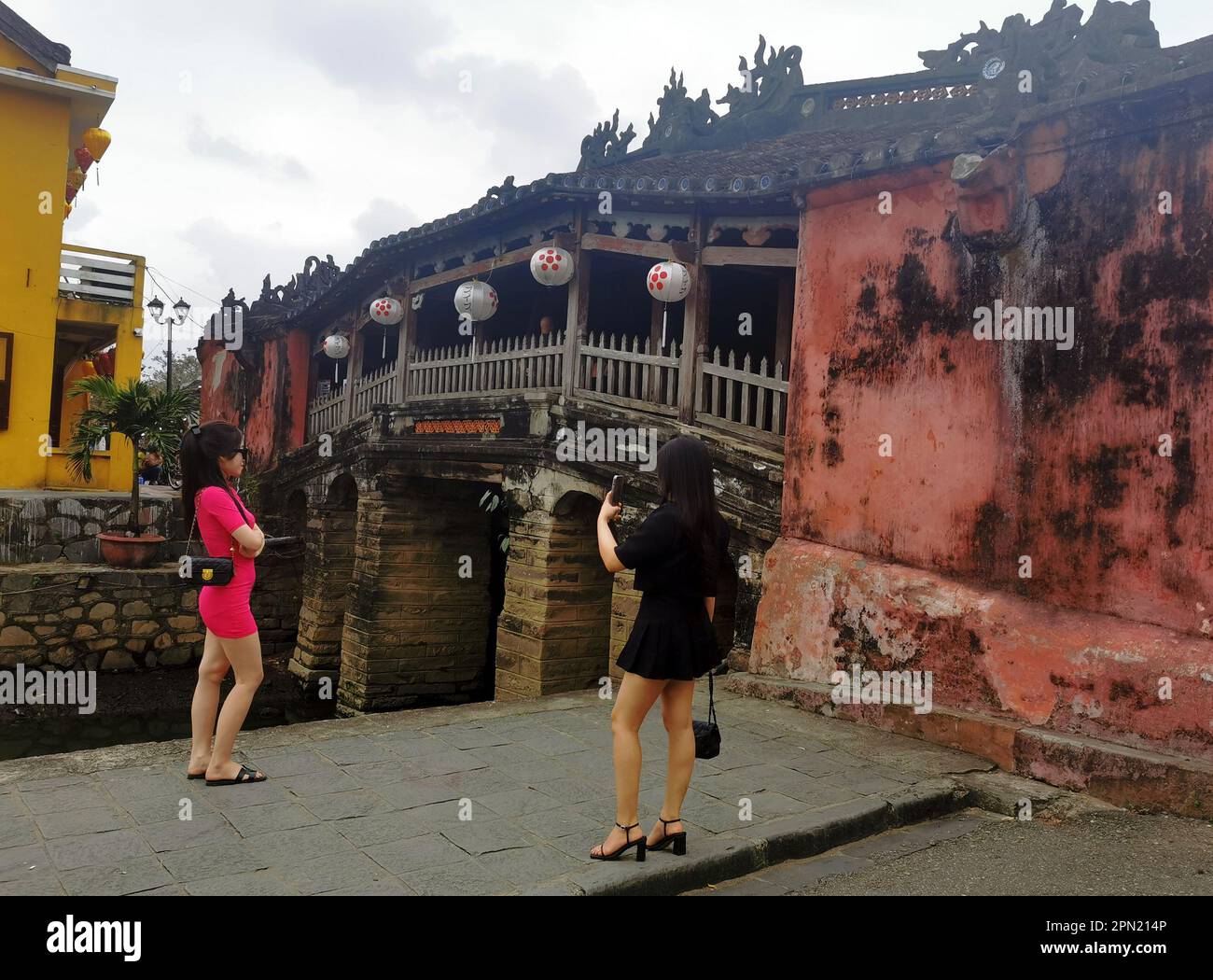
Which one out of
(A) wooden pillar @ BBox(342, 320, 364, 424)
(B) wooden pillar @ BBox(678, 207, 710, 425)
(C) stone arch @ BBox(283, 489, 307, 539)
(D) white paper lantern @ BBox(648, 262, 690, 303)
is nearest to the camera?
(D) white paper lantern @ BBox(648, 262, 690, 303)

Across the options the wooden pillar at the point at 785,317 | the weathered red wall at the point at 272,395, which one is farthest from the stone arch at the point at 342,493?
the wooden pillar at the point at 785,317

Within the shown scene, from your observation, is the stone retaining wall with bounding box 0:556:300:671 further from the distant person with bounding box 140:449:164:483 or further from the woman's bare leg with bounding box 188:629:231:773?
the woman's bare leg with bounding box 188:629:231:773

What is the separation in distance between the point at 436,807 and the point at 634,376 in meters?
5.75

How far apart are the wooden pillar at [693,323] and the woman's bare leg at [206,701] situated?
508 cm

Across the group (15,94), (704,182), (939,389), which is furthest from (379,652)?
(15,94)

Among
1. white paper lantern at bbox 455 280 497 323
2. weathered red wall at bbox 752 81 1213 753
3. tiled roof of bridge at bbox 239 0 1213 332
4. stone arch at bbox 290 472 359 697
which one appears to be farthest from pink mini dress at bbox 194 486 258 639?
stone arch at bbox 290 472 359 697

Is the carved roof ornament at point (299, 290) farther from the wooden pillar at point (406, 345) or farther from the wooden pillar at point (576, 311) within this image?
the wooden pillar at point (576, 311)

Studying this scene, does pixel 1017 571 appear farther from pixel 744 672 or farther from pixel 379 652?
pixel 379 652

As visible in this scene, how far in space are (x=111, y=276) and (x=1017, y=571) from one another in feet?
51.9

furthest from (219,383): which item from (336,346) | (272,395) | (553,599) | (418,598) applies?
(553,599)

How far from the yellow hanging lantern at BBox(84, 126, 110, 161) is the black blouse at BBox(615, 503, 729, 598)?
1539 centimetres

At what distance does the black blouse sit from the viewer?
356 centimetres

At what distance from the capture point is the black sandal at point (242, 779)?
14.5 feet

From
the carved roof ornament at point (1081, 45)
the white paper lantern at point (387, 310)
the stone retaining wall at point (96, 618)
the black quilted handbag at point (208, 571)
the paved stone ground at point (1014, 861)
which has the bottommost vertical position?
the stone retaining wall at point (96, 618)
